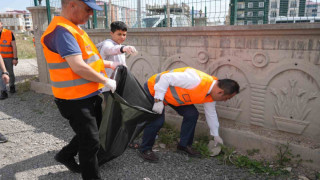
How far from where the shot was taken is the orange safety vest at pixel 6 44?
232 inches

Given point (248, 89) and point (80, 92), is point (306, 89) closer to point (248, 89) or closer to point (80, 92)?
point (248, 89)

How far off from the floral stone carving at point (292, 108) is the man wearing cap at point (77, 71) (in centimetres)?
205

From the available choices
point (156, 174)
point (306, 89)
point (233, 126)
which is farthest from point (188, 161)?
point (306, 89)

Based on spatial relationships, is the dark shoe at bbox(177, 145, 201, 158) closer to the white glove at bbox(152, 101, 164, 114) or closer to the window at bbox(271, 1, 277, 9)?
the white glove at bbox(152, 101, 164, 114)

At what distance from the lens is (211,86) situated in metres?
2.88

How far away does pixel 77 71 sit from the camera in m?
1.93

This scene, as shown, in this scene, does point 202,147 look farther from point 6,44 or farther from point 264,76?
point 6,44

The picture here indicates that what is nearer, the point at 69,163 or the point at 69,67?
the point at 69,67

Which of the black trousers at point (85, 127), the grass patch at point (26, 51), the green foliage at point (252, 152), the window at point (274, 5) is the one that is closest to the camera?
the black trousers at point (85, 127)

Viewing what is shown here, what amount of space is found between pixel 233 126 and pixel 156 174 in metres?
1.30

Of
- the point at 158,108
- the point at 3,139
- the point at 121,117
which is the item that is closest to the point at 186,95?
the point at 158,108

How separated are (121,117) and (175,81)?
29.2 inches

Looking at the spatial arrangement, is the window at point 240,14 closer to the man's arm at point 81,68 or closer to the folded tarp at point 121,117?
the folded tarp at point 121,117

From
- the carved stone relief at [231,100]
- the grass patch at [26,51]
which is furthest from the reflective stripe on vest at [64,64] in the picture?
the grass patch at [26,51]
